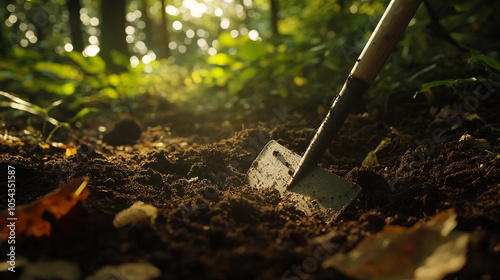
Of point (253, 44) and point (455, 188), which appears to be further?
point (253, 44)

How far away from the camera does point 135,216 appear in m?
1.06

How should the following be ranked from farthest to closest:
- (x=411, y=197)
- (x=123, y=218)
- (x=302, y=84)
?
1. (x=302, y=84)
2. (x=411, y=197)
3. (x=123, y=218)

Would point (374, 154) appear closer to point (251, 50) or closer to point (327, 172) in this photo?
point (327, 172)

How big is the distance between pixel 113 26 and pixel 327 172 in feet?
16.4

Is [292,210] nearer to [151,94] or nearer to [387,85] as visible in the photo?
[387,85]

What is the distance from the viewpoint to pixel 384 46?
139cm

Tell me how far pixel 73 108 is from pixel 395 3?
384 centimetres

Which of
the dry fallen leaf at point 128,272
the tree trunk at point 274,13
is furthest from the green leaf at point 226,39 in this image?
the dry fallen leaf at point 128,272

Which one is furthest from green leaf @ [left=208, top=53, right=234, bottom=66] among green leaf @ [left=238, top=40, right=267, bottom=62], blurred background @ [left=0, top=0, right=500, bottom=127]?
green leaf @ [left=238, top=40, right=267, bottom=62]

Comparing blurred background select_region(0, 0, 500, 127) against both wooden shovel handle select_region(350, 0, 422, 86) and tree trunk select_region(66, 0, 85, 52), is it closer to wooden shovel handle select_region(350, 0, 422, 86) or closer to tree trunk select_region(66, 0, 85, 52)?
wooden shovel handle select_region(350, 0, 422, 86)

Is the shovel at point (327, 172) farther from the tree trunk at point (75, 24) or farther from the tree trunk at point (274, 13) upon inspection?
the tree trunk at point (75, 24)

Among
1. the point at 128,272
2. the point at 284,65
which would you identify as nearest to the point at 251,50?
the point at 284,65

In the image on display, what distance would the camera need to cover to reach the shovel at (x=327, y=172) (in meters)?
1.36

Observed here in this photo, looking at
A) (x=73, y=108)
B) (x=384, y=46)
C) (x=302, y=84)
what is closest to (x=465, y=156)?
(x=384, y=46)
